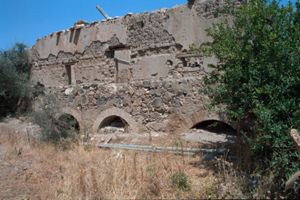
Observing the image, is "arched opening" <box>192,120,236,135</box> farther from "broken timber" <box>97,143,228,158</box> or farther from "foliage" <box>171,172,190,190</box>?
"foliage" <box>171,172,190,190</box>

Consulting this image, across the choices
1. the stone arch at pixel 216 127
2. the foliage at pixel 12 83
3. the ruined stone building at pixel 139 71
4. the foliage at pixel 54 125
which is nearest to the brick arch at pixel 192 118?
the ruined stone building at pixel 139 71

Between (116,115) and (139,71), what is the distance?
70.2 inches

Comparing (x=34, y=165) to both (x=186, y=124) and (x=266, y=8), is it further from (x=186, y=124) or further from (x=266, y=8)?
(x=266, y=8)

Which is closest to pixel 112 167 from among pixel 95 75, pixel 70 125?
pixel 70 125

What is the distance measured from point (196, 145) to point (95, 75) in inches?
230

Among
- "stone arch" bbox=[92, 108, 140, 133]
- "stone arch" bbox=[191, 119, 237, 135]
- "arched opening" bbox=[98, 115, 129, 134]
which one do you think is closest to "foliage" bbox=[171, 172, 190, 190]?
"stone arch" bbox=[191, 119, 237, 135]

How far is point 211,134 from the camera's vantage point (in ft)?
26.5

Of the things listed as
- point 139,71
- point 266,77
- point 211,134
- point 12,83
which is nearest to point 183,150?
point 211,134

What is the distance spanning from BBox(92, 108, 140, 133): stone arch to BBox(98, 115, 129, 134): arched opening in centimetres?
8

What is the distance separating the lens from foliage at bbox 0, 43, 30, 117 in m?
13.8

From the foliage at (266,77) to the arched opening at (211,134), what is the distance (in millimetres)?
1705

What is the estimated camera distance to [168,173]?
5.45 metres

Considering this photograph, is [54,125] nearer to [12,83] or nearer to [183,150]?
[183,150]

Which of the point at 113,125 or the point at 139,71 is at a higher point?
the point at 139,71
